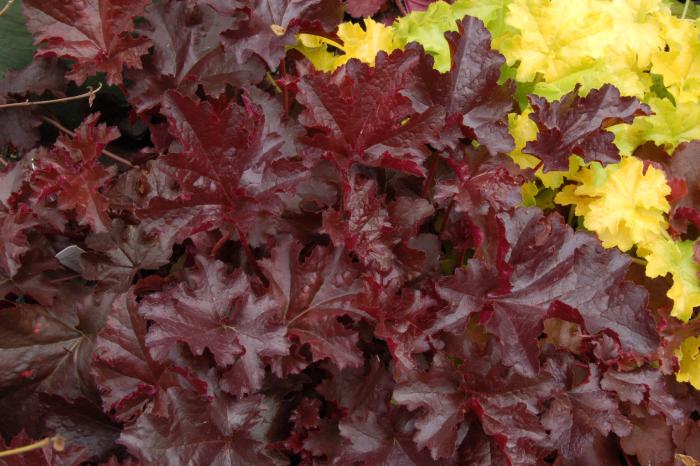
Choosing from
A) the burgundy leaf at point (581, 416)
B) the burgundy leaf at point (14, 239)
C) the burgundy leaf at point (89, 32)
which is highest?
the burgundy leaf at point (89, 32)

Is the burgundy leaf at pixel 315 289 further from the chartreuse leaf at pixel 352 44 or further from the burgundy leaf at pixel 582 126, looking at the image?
the chartreuse leaf at pixel 352 44

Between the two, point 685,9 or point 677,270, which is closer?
point 677,270

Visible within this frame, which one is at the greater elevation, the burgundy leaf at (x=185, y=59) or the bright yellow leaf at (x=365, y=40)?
the burgundy leaf at (x=185, y=59)

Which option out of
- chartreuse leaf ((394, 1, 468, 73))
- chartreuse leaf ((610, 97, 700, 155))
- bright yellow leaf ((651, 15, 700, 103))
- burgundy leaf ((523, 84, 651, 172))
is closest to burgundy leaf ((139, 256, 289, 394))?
burgundy leaf ((523, 84, 651, 172))

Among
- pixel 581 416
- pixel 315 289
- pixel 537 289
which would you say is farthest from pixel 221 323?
pixel 581 416

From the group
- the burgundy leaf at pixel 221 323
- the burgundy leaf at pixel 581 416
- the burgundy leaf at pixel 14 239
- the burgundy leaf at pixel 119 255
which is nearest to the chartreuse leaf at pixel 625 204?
the burgundy leaf at pixel 581 416

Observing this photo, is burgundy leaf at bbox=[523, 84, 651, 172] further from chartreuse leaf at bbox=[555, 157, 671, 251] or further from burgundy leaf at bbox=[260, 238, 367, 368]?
burgundy leaf at bbox=[260, 238, 367, 368]

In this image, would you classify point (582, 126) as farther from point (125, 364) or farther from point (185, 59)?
point (125, 364)
